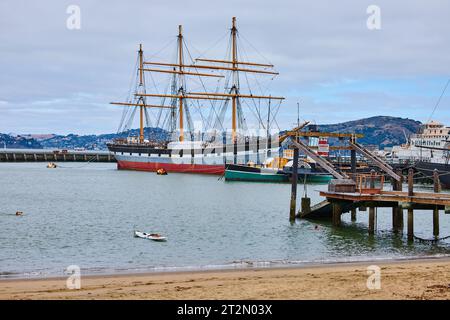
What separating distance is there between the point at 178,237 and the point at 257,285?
1398 centimetres

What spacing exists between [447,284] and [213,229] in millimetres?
18891

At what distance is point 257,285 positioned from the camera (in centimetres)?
1677

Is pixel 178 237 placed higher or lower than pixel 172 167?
lower

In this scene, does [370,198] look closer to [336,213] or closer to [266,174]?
[336,213]

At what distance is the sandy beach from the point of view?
599 inches

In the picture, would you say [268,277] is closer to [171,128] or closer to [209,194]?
[209,194]

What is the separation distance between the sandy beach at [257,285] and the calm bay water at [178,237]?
245 cm

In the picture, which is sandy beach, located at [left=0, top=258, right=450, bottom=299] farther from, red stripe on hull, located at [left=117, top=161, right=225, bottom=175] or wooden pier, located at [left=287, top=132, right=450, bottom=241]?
red stripe on hull, located at [left=117, top=161, right=225, bottom=175]

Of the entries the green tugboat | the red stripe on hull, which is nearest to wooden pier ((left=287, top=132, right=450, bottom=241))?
the green tugboat

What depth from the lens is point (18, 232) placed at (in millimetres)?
31531

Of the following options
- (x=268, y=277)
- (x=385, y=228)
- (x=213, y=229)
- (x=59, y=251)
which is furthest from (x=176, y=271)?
(x=385, y=228)

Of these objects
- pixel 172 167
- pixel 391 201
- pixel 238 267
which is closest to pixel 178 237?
pixel 238 267

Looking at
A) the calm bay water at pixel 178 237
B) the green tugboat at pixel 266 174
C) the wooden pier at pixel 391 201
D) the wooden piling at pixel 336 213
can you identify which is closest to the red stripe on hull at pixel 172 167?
the green tugboat at pixel 266 174

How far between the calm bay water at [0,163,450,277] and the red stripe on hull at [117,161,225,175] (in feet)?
160
